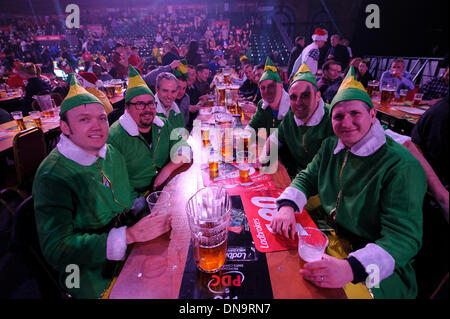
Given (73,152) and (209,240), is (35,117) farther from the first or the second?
(209,240)

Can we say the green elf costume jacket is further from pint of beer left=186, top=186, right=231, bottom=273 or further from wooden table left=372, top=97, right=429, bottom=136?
wooden table left=372, top=97, right=429, bottom=136

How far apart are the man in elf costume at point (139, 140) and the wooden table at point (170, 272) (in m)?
0.78

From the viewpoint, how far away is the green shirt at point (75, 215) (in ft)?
3.49

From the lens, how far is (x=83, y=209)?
133cm

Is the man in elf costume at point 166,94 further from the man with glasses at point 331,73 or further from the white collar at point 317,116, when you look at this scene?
the man with glasses at point 331,73

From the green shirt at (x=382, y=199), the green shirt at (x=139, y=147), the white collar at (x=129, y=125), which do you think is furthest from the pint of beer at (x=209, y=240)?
the white collar at (x=129, y=125)

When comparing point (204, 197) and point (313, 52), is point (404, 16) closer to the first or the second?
point (313, 52)

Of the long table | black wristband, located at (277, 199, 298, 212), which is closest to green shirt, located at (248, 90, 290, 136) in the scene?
black wristband, located at (277, 199, 298, 212)

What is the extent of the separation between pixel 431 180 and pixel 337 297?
928 mm

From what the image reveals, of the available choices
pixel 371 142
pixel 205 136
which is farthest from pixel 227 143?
pixel 371 142

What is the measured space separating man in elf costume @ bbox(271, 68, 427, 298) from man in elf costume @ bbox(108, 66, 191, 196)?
106cm

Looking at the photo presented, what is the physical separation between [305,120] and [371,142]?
39.8 inches

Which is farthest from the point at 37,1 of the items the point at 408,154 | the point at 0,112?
the point at 408,154
